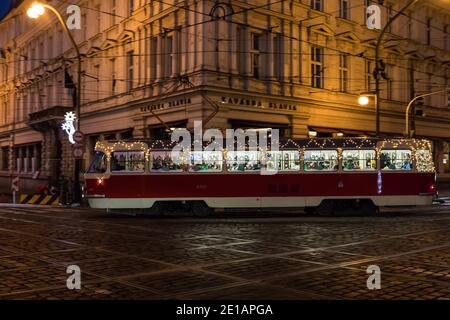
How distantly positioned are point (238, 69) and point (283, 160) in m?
9.51

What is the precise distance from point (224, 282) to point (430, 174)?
1485 centimetres

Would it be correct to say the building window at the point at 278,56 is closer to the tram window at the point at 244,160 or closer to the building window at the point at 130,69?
the building window at the point at 130,69

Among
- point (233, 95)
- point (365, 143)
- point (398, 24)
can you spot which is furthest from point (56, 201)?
point (398, 24)

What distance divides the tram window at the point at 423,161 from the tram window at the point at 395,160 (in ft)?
1.03

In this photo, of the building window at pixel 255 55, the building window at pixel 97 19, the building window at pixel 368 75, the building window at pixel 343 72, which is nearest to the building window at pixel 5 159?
the building window at pixel 97 19

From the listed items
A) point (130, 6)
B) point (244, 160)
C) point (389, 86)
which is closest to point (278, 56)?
point (130, 6)

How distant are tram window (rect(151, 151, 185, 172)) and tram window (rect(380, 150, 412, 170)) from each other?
7671mm

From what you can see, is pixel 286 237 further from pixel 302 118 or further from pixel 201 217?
pixel 302 118

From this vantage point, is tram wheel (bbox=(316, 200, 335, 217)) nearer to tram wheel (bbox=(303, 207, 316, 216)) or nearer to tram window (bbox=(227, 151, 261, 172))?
tram wheel (bbox=(303, 207, 316, 216))

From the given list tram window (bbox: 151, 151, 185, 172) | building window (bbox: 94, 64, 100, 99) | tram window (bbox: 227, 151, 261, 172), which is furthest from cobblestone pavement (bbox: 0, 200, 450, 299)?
building window (bbox: 94, 64, 100, 99)

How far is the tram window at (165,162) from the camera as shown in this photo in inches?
808

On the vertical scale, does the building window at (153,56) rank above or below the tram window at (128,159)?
above

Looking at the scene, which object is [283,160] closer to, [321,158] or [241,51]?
[321,158]

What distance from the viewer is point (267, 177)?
2050cm
